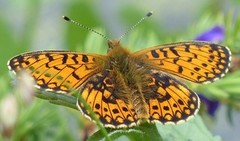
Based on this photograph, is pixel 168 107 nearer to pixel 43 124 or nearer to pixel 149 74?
pixel 149 74

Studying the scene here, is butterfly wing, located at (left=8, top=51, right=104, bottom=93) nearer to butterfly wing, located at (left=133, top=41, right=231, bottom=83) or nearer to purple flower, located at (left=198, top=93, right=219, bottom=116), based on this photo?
butterfly wing, located at (left=133, top=41, right=231, bottom=83)

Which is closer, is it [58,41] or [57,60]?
[57,60]

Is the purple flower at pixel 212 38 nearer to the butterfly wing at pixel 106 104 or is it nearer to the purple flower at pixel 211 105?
the purple flower at pixel 211 105

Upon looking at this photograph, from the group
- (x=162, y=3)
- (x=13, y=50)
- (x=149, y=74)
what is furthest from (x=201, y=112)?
(x=162, y=3)

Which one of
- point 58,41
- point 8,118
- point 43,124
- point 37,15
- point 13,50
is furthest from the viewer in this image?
point 58,41

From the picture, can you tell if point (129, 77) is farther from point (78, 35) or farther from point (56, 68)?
point (78, 35)

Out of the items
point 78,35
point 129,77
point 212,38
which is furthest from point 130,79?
point 78,35

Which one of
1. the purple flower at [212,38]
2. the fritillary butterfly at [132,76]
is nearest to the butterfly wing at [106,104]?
the fritillary butterfly at [132,76]
